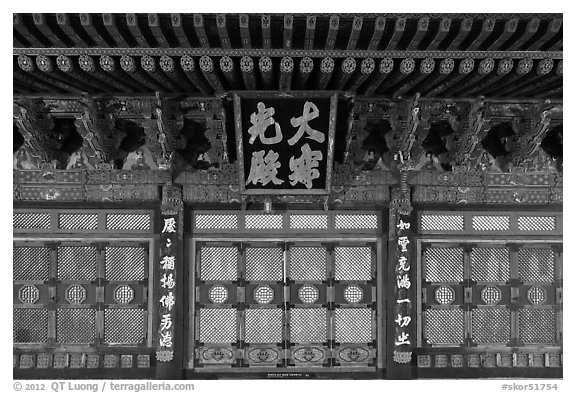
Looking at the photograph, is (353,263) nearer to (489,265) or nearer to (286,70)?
(489,265)

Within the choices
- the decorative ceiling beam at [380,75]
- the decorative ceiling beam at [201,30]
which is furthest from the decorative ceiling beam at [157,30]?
the decorative ceiling beam at [380,75]

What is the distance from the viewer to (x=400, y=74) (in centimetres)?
438

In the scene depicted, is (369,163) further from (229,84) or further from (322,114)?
(229,84)

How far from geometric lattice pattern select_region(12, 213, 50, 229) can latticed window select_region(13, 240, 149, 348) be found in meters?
0.22

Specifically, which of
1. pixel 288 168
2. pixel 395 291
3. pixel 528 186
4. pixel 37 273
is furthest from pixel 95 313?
pixel 528 186

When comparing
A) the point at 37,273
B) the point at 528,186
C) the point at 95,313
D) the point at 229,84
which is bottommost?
the point at 95,313

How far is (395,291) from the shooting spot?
5.89m

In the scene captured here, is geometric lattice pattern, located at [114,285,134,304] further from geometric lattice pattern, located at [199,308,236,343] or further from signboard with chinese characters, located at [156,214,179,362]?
geometric lattice pattern, located at [199,308,236,343]

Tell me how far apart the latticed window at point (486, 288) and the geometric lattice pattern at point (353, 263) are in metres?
0.70

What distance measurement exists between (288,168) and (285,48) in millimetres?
1385

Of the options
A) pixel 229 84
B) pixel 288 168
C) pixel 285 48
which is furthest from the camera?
pixel 288 168

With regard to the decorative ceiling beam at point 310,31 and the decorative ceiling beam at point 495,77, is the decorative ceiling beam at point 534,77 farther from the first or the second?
the decorative ceiling beam at point 310,31

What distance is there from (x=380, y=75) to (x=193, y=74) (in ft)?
5.85

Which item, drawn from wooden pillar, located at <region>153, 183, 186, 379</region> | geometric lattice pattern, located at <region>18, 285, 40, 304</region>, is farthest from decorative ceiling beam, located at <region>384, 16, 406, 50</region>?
geometric lattice pattern, located at <region>18, 285, 40, 304</region>
